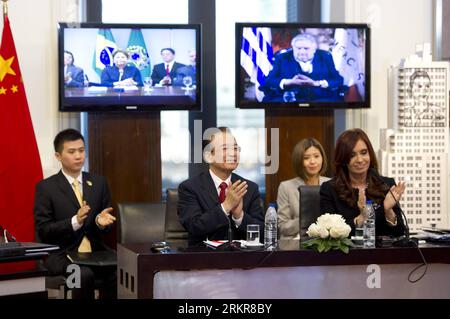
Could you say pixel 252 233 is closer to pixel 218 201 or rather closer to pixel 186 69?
pixel 218 201

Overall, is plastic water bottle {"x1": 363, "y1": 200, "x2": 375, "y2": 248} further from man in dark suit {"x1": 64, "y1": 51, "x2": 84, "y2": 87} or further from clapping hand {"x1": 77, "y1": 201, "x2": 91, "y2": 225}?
man in dark suit {"x1": 64, "y1": 51, "x2": 84, "y2": 87}

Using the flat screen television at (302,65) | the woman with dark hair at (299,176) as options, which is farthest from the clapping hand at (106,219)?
the flat screen television at (302,65)

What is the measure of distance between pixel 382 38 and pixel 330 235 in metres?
2.66

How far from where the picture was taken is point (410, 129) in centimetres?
625

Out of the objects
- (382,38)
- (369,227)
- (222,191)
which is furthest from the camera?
(382,38)

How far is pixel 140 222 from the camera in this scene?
5.73 meters

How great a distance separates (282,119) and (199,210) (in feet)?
5.66

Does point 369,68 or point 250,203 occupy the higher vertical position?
point 369,68

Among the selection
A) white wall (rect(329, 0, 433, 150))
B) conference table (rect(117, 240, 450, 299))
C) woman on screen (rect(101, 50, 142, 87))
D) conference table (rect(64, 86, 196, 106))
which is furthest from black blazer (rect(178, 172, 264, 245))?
white wall (rect(329, 0, 433, 150))

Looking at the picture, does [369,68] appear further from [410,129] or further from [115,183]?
[115,183]

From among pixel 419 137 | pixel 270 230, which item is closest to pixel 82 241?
pixel 270 230
